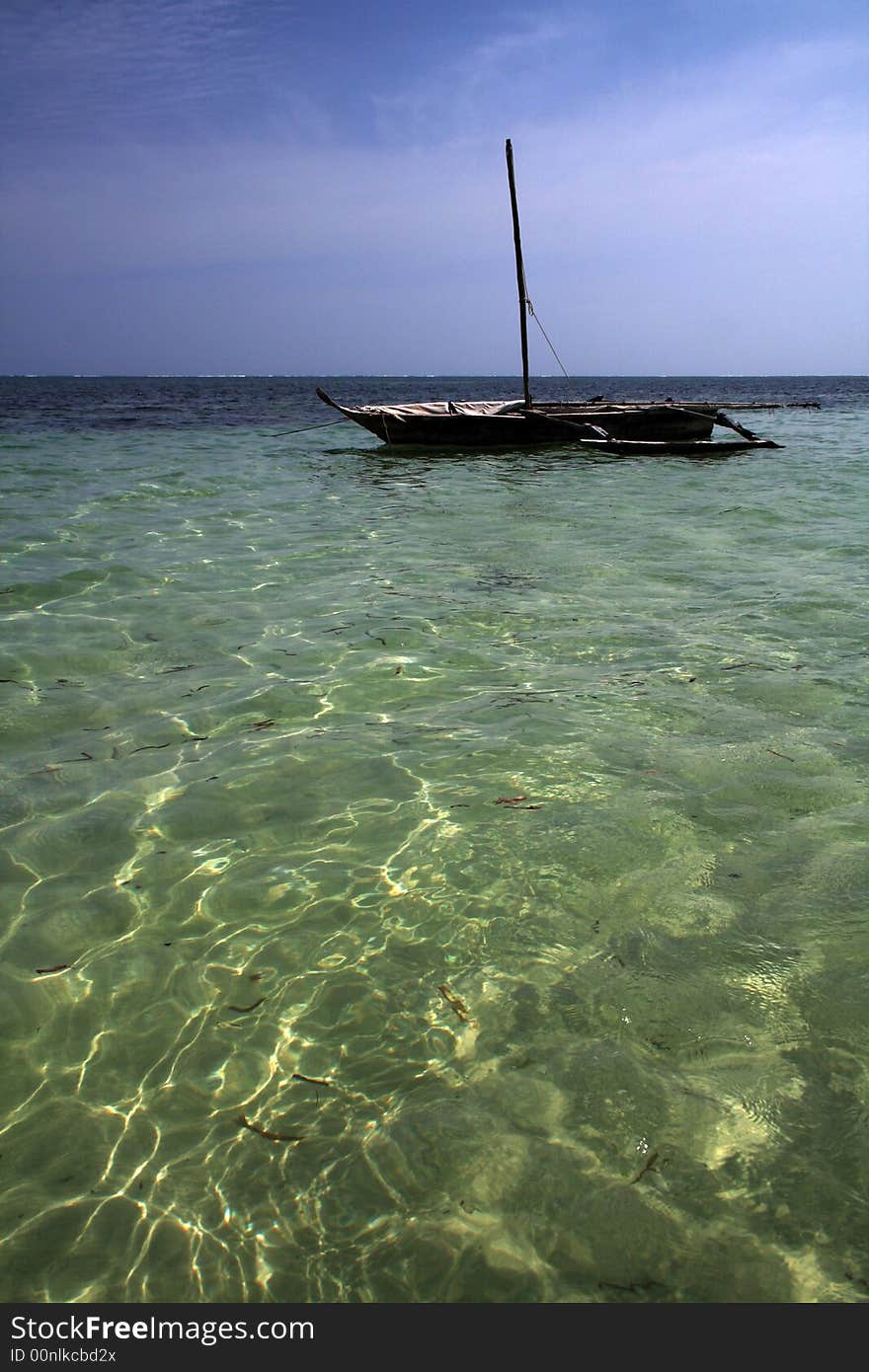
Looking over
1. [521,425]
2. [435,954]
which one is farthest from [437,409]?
[435,954]

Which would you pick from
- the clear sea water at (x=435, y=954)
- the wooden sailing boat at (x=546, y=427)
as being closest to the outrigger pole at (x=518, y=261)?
the wooden sailing boat at (x=546, y=427)

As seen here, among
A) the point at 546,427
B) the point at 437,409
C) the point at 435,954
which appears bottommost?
the point at 435,954

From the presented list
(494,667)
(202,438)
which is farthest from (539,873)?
(202,438)

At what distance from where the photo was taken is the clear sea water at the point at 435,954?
1.82m

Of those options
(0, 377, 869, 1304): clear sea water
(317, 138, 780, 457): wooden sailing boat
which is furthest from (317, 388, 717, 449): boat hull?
(0, 377, 869, 1304): clear sea water

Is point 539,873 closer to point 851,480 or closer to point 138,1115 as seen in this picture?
point 138,1115

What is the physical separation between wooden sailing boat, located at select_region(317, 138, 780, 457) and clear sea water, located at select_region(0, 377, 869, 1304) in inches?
555

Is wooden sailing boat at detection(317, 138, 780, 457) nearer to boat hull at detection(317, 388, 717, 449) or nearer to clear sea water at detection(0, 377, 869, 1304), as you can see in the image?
boat hull at detection(317, 388, 717, 449)

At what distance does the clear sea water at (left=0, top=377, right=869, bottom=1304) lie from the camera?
71.5 inches

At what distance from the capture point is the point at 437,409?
21.8 meters

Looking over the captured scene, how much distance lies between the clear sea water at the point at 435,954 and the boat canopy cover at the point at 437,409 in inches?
577

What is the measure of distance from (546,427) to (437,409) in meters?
3.39

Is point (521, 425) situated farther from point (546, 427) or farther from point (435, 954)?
point (435, 954)

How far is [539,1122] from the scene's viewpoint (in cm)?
206
